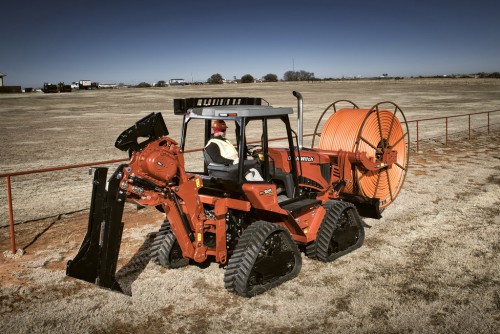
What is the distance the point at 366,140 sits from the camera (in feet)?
27.0

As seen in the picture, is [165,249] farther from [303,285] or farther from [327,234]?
[327,234]

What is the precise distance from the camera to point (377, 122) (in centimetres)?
866

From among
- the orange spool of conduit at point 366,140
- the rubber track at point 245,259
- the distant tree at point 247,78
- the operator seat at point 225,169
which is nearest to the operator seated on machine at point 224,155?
the operator seat at point 225,169

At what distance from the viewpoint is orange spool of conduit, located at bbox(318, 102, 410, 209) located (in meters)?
8.09

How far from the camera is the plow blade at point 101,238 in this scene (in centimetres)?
451

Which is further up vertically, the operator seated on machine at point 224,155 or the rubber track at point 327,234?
the operator seated on machine at point 224,155

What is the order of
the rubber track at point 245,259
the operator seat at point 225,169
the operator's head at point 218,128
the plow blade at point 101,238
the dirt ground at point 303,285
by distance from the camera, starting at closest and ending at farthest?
the plow blade at point 101,238, the dirt ground at point 303,285, the rubber track at point 245,259, the operator seat at point 225,169, the operator's head at point 218,128

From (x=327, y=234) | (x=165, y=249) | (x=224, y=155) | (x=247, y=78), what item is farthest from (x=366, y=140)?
(x=247, y=78)

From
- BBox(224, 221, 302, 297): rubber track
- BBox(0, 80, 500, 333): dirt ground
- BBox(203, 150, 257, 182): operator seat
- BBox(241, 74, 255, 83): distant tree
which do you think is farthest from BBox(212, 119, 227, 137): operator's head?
BBox(241, 74, 255, 83): distant tree

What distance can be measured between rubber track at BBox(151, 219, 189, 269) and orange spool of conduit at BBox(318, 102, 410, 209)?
3.48 metres

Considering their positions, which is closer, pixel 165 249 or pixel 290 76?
pixel 165 249

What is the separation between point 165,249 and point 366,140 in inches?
169

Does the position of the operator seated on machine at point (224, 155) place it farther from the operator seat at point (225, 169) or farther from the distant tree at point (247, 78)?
the distant tree at point (247, 78)

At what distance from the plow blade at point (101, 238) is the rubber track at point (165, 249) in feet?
4.96
